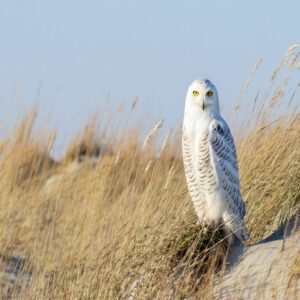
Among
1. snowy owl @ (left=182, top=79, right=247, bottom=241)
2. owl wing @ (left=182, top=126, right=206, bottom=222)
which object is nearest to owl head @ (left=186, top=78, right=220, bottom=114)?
snowy owl @ (left=182, top=79, right=247, bottom=241)

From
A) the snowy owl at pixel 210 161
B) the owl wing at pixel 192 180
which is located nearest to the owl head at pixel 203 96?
the snowy owl at pixel 210 161

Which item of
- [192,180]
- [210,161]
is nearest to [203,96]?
[210,161]

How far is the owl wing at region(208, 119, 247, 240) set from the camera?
5.11 m

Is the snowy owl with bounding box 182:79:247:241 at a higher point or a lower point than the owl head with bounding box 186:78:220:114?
lower

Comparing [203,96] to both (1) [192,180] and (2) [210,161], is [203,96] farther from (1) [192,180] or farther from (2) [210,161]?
(1) [192,180]

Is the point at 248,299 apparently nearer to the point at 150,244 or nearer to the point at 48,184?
the point at 150,244

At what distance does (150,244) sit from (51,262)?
0.81 metres

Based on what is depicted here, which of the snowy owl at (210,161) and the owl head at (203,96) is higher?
the owl head at (203,96)

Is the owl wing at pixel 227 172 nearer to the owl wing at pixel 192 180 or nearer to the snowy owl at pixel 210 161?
the snowy owl at pixel 210 161

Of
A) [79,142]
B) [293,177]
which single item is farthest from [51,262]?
[79,142]

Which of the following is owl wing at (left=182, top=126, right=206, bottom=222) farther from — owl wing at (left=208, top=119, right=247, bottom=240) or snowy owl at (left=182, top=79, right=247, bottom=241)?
owl wing at (left=208, top=119, right=247, bottom=240)

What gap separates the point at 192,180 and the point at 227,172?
0.19 m

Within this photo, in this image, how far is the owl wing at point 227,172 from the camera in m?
5.11

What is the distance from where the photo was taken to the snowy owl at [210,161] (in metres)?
5.10
